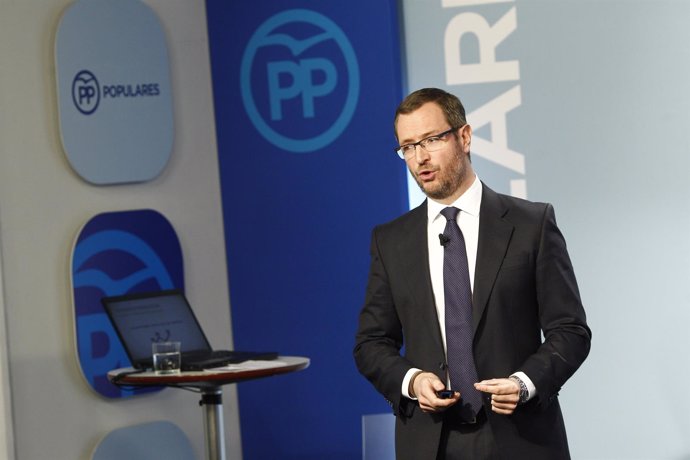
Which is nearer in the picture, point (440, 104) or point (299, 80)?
point (440, 104)

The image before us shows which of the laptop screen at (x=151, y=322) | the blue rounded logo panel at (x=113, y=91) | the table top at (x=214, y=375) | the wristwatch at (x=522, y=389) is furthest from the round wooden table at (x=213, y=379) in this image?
the wristwatch at (x=522, y=389)

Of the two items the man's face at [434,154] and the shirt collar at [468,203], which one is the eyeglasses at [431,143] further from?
the shirt collar at [468,203]

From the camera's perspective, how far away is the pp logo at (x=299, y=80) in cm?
555

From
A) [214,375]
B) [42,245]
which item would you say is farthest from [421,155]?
[42,245]

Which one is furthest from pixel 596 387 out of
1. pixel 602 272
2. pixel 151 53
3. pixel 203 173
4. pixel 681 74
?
pixel 151 53

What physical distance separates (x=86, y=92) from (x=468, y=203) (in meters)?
3.01

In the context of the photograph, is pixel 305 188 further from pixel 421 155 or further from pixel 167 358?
pixel 421 155

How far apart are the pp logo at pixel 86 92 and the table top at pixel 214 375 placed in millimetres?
1466

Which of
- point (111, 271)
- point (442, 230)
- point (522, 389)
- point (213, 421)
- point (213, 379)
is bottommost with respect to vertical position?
point (213, 421)

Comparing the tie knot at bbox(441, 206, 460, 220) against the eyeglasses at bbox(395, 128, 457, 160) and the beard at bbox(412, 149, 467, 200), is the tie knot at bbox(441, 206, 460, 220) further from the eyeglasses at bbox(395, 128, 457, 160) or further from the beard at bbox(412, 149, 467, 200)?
the eyeglasses at bbox(395, 128, 457, 160)

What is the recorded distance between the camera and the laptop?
14.5ft

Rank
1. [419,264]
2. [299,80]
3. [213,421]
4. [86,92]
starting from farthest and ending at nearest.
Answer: [299,80] < [86,92] < [213,421] < [419,264]

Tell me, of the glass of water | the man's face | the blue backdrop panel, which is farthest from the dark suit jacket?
the blue backdrop panel

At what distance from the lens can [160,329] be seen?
4.55 meters
